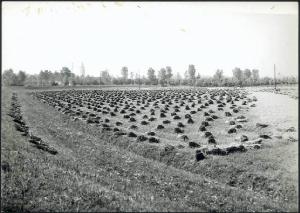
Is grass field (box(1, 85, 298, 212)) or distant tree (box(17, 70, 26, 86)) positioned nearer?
grass field (box(1, 85, 298, 212))

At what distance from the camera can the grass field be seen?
1364 centimetres

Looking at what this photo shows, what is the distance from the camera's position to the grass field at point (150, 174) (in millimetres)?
13641

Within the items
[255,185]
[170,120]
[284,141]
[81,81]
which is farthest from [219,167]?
[81,81]

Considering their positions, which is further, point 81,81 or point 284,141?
point 81,81

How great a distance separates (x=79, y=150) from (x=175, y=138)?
891cm

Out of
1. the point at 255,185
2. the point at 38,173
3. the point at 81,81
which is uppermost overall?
the point at 81,81

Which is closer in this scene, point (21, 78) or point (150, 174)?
point (150, 174)

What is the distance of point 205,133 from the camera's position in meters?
30.8

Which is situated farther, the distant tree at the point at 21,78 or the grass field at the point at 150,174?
the distant tree at the point at 21,78

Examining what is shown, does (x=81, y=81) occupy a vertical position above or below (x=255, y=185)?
above

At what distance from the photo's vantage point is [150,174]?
20.0 meters

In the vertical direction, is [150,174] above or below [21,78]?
below

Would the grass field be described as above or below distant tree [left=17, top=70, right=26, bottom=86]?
below

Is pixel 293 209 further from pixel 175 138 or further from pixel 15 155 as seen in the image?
pixel 175 138
